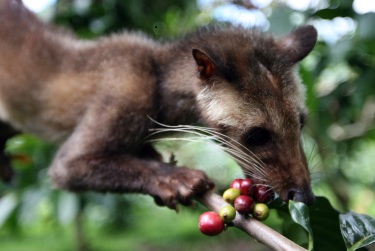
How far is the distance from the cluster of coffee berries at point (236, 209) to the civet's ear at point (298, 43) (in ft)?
3.40

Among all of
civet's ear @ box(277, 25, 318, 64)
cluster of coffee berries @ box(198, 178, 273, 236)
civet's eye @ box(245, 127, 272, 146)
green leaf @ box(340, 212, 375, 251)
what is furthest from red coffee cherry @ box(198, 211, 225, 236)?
civet's ear @ box(277, 25, 318, 64)

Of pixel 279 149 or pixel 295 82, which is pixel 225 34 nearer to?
pixel 295 82

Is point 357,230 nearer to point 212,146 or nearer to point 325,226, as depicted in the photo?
point 325,226

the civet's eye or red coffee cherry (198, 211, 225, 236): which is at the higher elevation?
the civet's eye

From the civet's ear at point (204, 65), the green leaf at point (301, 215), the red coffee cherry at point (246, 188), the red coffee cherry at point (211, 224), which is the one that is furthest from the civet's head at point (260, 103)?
the red coffee cherry at point (211, 224)

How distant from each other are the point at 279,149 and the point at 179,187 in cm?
54

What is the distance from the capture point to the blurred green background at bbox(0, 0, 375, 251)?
3516 mm

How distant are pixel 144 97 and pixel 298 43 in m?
0.96

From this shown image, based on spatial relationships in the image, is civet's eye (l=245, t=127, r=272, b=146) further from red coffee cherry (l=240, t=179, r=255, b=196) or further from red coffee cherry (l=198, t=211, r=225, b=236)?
red coffee cherry (l=198, t=211, r=225, b=236)

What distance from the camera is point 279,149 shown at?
8.28 feet

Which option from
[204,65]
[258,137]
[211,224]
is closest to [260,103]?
[258,137]

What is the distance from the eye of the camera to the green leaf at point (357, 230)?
1911 millimetres

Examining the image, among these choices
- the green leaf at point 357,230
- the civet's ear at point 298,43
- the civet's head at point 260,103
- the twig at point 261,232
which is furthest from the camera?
the civet's ear at point 298,43

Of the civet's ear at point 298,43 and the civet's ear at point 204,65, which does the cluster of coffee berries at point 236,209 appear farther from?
the civet's ear at point 298,43
